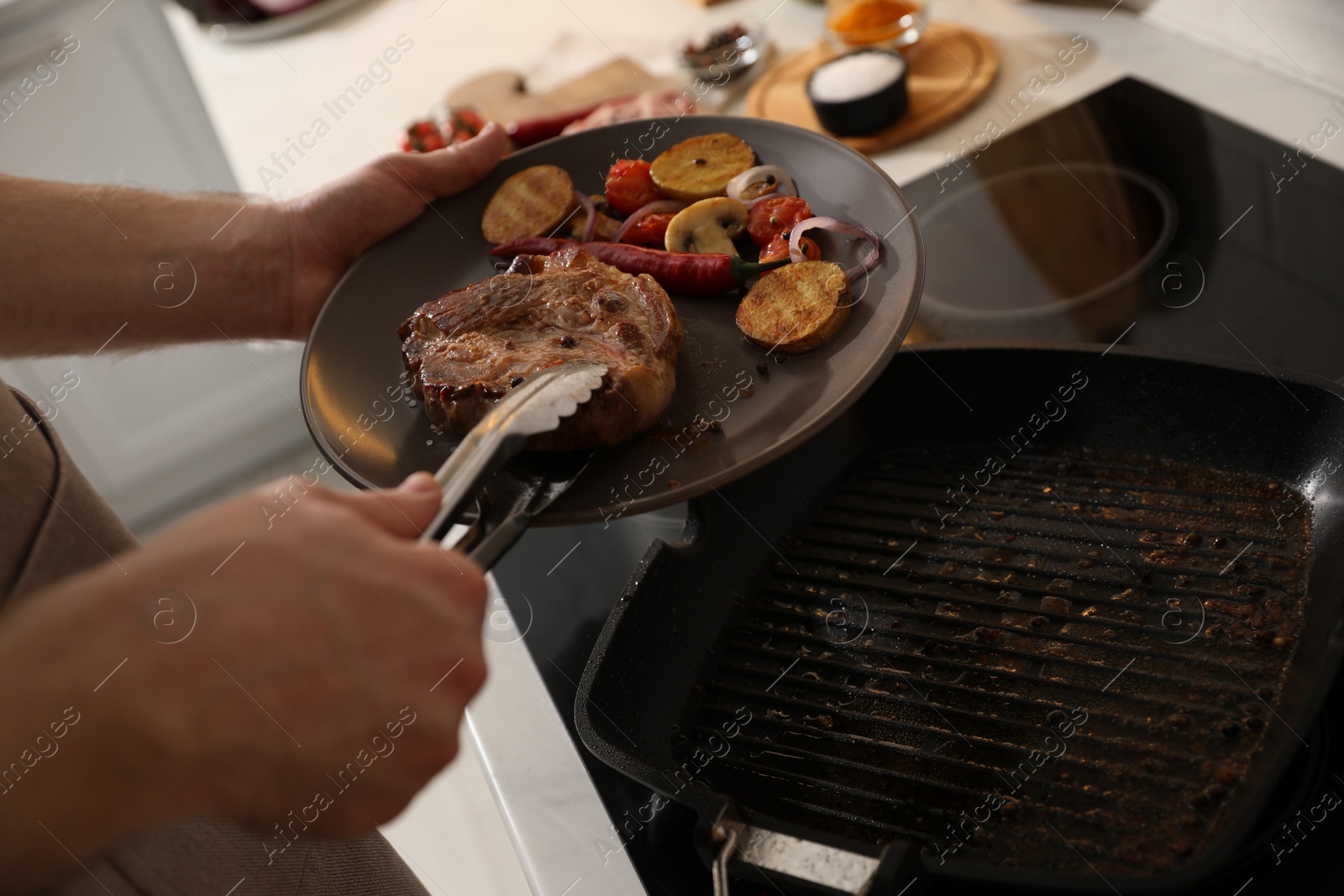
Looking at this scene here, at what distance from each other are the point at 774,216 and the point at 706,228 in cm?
12

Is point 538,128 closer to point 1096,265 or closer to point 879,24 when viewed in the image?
point 879,24

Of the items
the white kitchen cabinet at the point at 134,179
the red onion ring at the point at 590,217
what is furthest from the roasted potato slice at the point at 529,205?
the white kitchen cabinet at the point at 134,179

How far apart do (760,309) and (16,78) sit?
2796 millimetres

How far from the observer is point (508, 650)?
149cm

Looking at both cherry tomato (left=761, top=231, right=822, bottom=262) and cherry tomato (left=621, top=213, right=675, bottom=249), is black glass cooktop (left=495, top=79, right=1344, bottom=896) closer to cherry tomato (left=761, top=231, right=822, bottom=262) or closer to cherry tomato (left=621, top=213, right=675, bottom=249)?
cherry tomato (left=761, top=231, right=822, bottom=262)

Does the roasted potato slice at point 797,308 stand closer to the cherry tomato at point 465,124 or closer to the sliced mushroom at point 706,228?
the sliced mushroom at point 706,228

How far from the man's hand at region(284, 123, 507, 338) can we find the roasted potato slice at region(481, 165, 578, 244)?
0.09 m

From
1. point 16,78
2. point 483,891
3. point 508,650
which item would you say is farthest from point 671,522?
point 16,78

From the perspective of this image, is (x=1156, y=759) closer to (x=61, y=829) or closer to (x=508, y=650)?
(x=508, y=650)

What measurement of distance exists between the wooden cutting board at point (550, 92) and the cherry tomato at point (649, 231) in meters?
1.18

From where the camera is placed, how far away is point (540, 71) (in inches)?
121

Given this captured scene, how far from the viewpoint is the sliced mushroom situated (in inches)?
62.9

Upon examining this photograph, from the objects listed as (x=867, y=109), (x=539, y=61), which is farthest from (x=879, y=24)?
(x=539, y=61)

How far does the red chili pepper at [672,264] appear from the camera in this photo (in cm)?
151
